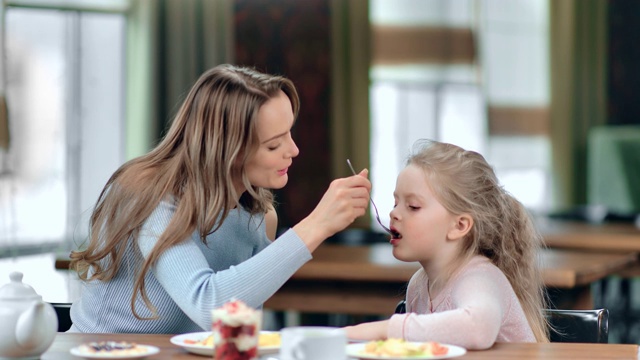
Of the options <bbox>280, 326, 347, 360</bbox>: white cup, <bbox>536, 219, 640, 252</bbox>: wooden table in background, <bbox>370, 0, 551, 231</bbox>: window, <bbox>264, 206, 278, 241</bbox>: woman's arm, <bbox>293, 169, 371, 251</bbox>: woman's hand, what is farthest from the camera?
<bbox>370, 0, 551, 231</bbox>: window

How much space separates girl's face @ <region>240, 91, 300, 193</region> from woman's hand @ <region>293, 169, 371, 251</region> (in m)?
0.15

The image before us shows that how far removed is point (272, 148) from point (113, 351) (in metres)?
0.61

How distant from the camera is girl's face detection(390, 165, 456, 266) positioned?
1938 mm

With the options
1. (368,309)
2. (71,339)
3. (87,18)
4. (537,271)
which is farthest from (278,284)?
(87,18)

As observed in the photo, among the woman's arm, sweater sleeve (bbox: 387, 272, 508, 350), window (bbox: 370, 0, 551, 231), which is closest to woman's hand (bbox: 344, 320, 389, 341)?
sweater sleeve (bbox: 387, 272, 508, 350)

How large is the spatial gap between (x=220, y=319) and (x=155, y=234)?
1.60 ft

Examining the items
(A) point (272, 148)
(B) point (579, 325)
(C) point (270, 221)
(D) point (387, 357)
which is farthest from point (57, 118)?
(D) point (387, 357)

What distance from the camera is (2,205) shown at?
168 inches

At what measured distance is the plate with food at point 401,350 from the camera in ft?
4.79

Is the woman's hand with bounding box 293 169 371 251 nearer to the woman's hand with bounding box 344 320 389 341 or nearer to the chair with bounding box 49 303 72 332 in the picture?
the woman's hand with bounding box 344 320 389 341

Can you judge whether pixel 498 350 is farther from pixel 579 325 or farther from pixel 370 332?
pixel 579 325

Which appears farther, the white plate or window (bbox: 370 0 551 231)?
window (bbox: 370 0 551 231)

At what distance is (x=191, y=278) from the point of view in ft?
5.62

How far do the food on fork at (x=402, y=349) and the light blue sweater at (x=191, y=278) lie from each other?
270 millimetres
